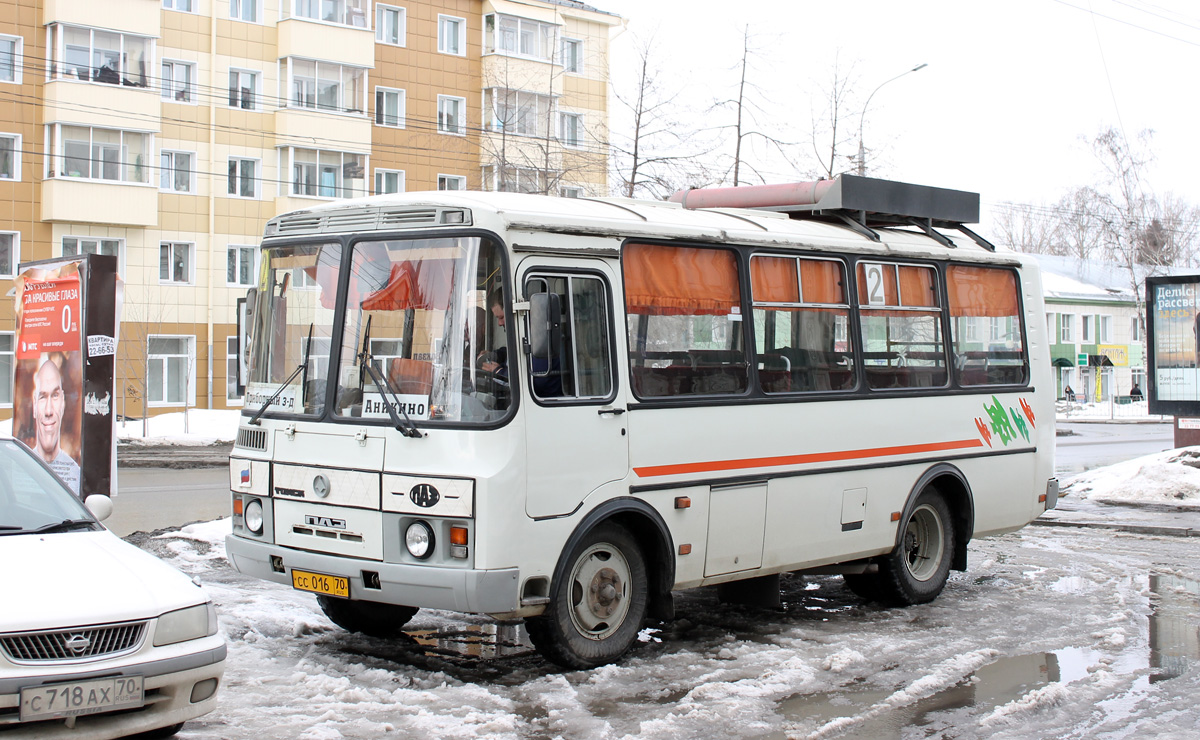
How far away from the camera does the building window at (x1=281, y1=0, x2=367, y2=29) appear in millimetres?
40000

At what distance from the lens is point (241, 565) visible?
763 cm

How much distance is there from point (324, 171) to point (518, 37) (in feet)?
30.8

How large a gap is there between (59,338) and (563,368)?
20.3 feet

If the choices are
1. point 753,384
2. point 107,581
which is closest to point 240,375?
point 107,581

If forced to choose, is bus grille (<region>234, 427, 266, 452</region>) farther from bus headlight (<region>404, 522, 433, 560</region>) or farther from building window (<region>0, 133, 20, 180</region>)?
building window (<region>0, 133, 20, 180</region>)

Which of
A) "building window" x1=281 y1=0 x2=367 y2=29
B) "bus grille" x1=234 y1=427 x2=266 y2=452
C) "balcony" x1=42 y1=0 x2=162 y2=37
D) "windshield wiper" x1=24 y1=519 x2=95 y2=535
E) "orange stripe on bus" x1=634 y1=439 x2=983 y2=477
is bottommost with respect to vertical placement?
"windshield wiper" x1=24 y1=519 x2=95 y2=535

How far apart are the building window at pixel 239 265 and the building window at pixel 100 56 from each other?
570 centimetres

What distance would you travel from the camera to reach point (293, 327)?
7.60 metres

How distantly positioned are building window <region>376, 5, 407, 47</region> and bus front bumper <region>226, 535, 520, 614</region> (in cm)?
3790

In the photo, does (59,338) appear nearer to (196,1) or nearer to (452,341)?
(452,341)

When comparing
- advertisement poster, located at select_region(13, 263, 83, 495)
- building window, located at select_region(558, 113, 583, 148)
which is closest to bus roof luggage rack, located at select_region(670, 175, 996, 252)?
advertisement poster, located at select_region(13, 263, 83, 495)

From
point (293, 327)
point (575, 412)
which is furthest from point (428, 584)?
point (293, 327)

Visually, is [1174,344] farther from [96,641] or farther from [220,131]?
[220,131]

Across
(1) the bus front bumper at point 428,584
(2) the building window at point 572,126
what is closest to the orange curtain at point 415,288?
(1) the bus front bumper at point 428,584
